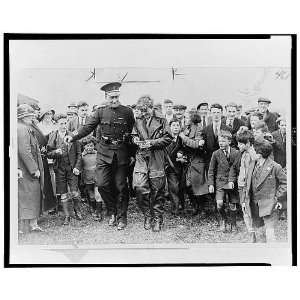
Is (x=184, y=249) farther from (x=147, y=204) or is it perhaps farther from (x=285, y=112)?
(x=285, y=112)

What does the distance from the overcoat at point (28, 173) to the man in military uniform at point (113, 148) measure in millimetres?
240

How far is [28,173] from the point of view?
272 cm

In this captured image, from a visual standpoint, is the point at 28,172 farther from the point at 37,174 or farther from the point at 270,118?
the point at 270,118

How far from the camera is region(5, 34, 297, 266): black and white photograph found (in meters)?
2.71

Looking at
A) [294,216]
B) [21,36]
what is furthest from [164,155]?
[21,36]

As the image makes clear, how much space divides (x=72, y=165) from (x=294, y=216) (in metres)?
0.93

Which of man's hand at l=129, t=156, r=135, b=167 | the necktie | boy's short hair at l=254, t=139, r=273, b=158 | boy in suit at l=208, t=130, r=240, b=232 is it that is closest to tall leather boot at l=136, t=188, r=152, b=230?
man's hand at l=129, t=156, r=135, b=167

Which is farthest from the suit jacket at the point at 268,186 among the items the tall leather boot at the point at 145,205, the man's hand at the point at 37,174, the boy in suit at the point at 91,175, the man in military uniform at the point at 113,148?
the man's hand at the point at 37,174

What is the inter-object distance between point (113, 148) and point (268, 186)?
0.65 m

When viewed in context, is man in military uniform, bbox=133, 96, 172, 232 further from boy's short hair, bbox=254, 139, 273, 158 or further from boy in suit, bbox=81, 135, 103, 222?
boy's short hair, bbox=254, 139, 273, 158

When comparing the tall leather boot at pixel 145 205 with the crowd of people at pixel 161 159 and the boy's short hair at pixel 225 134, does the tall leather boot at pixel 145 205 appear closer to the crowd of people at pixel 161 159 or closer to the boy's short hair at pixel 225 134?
the crowd of people at pixel 161 159

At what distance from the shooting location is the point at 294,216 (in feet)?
8.92

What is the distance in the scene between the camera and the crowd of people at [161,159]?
2.71m

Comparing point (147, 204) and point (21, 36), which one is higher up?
point (21, 36)
